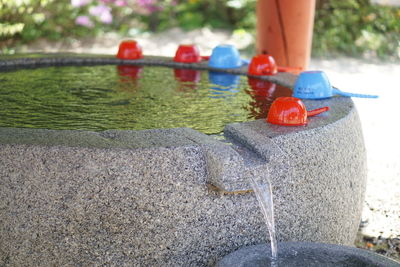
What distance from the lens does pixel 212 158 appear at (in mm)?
2627

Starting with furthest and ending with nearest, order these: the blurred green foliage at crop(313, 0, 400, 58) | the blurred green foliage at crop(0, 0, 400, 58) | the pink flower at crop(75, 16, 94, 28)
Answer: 1. the pink flower at crop(75, 16, 94, 28)
2. the blurred green foliage at crop(313, 0, 400, 58)
3. the blurred green foliage at crop(0, 0, 400, 58)

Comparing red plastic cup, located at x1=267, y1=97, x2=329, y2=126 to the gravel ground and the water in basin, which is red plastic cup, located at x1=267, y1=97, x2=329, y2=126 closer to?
the water in basin

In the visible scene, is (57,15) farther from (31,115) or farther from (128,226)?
(128,226)

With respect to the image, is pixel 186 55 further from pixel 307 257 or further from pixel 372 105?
pixel 372 105

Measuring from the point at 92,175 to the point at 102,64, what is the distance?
3.03 metres

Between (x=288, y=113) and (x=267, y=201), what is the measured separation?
1.74ft

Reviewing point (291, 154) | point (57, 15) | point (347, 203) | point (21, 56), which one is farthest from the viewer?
point (57, 15)

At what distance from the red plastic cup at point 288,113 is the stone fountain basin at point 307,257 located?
2.27 feet

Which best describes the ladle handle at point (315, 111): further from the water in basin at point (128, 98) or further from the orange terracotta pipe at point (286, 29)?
the orange terracotta pipe at point (286, 29)

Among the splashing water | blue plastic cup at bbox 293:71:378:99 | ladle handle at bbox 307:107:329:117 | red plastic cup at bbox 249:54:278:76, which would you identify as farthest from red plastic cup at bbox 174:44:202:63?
the splashing water

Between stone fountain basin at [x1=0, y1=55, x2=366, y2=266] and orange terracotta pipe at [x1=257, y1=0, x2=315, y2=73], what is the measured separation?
9.21ft

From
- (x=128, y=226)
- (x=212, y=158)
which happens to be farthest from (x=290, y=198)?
(x=128, y=226)

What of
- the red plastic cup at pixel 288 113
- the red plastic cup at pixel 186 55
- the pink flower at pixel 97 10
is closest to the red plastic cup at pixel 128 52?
the red plastic cup at pixel 186 55

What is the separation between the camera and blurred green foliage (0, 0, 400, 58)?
10.1 metres
